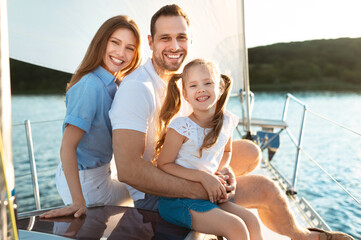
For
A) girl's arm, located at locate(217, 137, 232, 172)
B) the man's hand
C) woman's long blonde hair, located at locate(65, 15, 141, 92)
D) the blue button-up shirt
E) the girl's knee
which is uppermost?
woman's long blonde hair, located at locate(65, 15, 141, 92)

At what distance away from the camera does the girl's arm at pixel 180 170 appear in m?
0.95

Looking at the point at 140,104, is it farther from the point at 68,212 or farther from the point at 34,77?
the point at 34,77

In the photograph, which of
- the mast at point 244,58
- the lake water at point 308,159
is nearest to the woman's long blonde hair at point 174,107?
the lake water at point 308,159

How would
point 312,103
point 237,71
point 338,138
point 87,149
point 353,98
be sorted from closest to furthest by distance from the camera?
point 87,149, point 237,71, point 338,138, point 312,103, point 353,98

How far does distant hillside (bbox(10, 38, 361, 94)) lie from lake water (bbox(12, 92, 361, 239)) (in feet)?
6.89

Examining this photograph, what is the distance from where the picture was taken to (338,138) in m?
10.0

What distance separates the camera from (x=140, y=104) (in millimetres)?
979

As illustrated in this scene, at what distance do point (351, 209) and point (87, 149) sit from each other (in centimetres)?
400

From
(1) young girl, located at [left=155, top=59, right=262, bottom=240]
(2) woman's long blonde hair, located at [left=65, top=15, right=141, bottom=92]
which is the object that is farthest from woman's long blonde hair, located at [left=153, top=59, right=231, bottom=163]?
(2) woman's long blonde hair, located at [left=65, top=15, right=141, bottom=92]

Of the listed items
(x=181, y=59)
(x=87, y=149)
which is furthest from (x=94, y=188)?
(x=181, y=59)

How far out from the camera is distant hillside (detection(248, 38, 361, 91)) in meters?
18.2

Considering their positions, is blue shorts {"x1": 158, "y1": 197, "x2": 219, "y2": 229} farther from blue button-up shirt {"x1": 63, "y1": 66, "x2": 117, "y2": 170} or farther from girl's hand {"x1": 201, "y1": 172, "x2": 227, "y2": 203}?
blue button-up shirt {"x1": 63, "y1": 66, "x2": 117, "y2": 170}

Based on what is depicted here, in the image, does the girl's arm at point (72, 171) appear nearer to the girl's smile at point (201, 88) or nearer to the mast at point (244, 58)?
the girl's smile at point (201, 88)

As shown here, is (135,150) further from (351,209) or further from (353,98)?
(353,98)
